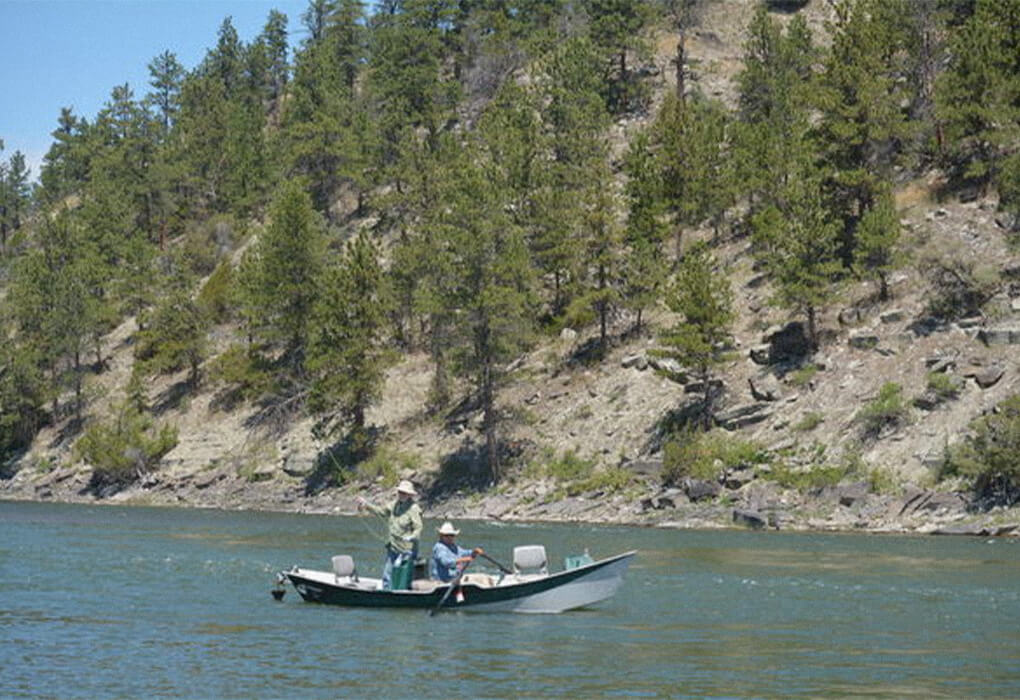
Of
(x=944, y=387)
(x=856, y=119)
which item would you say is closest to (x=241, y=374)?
(x=856, y=119)

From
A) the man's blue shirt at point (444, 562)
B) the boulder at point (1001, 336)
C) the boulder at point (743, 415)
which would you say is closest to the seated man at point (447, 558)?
the man's blue shirt at point (444, 562)

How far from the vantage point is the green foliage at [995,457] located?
45562mm

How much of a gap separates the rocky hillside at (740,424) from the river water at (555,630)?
304 inches

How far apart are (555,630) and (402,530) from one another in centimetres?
472

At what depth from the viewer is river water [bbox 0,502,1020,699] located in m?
19.8

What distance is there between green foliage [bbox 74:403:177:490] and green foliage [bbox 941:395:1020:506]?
4720 centimetres

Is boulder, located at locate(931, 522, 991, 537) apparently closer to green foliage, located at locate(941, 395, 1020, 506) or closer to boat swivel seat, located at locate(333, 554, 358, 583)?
green foliage, located at locate(941, 395, 1020, 506)

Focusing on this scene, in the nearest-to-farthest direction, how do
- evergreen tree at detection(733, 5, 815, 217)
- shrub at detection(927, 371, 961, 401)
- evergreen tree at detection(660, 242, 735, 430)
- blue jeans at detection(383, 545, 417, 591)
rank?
blue jeans at detection(383, 545, 417, 591) → shrub at detection(927, 371, 961, 401) → evergreen tree at detection(660, 242, 735, 430) → evergreen tree at detection(733, 5, 815, 217)

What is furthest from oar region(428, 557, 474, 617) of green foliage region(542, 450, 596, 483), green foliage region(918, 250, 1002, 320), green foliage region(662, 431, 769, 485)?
green foliage region(918, 250, 1002, 320)

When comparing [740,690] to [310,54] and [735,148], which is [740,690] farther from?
[310,54]

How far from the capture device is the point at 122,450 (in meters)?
74.2

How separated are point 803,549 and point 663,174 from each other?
115 ft

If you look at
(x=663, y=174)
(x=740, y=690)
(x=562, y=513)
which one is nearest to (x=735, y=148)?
(x=663, y=174)

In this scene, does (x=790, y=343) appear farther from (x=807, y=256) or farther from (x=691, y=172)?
(x=691, y=172)
